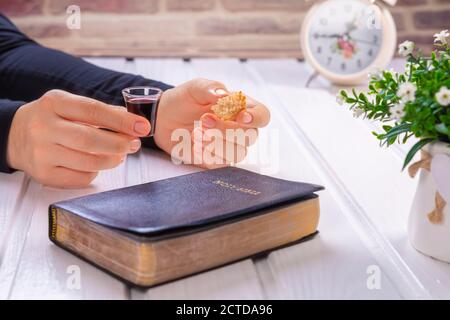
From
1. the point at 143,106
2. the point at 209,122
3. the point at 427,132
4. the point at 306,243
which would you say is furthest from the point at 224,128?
the point at 427,132

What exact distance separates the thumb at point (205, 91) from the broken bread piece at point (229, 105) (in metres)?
0.04

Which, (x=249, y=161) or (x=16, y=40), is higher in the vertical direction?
(x=16, y=40)

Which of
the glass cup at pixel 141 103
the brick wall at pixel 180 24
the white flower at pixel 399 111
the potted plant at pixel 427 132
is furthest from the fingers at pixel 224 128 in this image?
the brick wall at pixel 180 24

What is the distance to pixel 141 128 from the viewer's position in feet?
3.81

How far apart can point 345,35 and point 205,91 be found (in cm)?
83

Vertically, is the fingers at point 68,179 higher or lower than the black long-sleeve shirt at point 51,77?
lower

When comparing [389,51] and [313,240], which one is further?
[389,51]

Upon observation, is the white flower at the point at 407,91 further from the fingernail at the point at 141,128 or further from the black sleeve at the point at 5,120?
the black sleeve at the point at 5,120

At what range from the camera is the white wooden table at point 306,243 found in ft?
2.99

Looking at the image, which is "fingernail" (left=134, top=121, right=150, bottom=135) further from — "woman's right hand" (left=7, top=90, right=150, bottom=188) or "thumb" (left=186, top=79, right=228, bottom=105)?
"thumb" (left=186, top=79, right=228, bottom=105)

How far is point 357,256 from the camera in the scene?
1018mm
